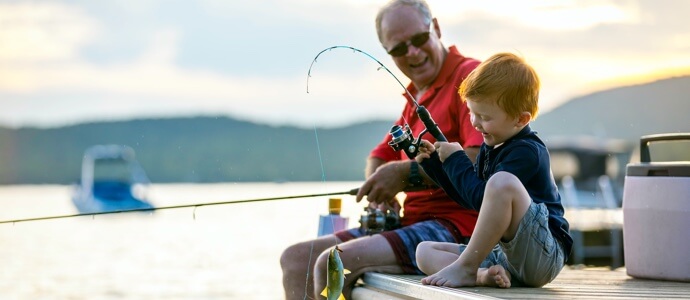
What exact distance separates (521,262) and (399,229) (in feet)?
3.31

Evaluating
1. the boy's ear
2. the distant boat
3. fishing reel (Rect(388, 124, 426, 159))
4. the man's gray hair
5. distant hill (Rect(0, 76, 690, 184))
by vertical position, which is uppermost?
distant hill (Rect(0, 76, 690, 184))

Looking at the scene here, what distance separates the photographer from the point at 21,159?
7556 centimetres

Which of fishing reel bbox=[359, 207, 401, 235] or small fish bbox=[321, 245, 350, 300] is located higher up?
fishing reel bbox=[359, 207, 401, 235]

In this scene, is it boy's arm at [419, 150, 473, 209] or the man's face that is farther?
the man's face

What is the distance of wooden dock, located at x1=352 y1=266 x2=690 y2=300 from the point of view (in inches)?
187

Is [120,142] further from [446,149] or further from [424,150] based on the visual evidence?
[446,149]

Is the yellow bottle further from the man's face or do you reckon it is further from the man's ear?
the man's ear

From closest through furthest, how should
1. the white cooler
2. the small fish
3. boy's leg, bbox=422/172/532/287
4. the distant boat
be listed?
boy's leg, bbox=422/172/532/287 → the small fish → the white cooler → the distant boat

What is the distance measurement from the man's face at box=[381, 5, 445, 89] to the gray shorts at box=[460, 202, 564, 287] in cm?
125

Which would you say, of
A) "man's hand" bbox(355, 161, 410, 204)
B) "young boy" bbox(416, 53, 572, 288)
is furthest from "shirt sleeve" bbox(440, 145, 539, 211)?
"man's hand" bbox(355, 161, 410, 204)

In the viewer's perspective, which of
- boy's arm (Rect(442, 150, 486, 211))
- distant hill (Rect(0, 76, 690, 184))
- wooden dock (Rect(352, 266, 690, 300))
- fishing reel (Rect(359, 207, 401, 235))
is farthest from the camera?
distant hill (Rect(0, 76, 690, 184))

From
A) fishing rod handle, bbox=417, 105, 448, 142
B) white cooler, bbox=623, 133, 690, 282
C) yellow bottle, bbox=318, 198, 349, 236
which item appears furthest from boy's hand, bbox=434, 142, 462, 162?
yellow bottle, bbox=318, 198, 349, 236

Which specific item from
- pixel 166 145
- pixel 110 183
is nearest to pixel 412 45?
pixel 110 183

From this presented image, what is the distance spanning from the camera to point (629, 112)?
18.5 m
